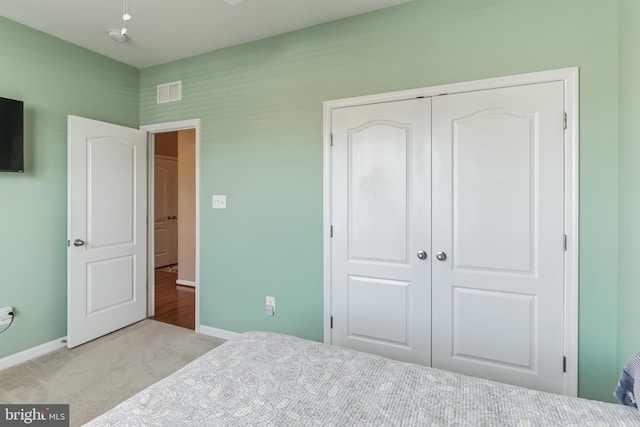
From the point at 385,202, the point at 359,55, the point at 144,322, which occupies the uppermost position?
the point at 359,55

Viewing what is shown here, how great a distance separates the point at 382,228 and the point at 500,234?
2.47 ft

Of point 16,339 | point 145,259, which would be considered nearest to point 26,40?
point 145,259

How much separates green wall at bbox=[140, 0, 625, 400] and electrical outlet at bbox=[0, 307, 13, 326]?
56.0 inches

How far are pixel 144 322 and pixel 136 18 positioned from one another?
283cm

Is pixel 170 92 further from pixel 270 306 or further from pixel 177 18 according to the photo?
pixel 270 306

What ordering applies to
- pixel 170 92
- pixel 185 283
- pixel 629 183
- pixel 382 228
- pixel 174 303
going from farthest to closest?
pixel 185 283 < pixel 174 303 < pixel 170 92 < pixel 382 228 < pixel 629 183

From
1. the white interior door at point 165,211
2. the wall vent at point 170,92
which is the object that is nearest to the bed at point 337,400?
the wall vent at point 170,92

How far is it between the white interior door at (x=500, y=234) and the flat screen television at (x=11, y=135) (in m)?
3.05

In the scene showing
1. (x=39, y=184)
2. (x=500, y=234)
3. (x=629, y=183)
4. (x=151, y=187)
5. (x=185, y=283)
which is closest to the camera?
(x=629, y=183)

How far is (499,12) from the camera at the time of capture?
6.81ft

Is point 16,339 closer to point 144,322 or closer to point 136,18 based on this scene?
point 144,322

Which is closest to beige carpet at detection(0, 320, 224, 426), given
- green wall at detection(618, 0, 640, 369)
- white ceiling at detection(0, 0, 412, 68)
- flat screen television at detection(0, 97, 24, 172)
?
flat screen television at detection(0, 97, 24, 172)

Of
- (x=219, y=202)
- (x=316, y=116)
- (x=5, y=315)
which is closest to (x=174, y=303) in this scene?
(x=5, y=315)

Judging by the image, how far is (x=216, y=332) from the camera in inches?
123
